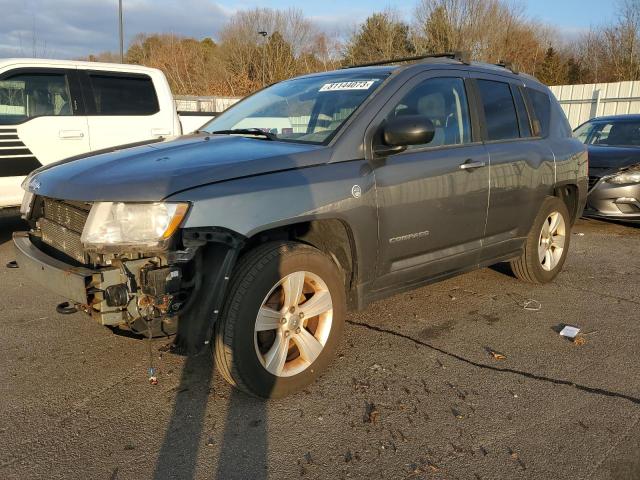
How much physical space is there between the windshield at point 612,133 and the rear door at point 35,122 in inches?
284

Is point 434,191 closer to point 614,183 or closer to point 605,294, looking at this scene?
point 605,294

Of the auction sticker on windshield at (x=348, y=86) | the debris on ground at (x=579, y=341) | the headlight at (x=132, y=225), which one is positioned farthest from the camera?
the debris on ground at (x=579, y=341)

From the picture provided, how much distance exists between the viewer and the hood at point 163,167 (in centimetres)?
266

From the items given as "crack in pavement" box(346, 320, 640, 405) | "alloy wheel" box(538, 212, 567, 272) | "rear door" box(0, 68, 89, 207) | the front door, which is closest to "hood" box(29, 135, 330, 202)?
the front door

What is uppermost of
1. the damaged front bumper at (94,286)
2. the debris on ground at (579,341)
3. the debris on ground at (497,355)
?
the damaged front bumper at (94,286)

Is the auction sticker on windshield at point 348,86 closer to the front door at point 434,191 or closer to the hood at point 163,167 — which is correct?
the front door at point 434,191

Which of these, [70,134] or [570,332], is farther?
[70,134]

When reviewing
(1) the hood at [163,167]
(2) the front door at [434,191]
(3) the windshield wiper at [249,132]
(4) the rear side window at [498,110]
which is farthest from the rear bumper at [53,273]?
(4) the rear side window at [498,110]

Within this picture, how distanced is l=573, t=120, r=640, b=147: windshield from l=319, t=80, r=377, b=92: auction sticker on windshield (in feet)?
19.8

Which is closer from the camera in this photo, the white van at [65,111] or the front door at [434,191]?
the front door at [434,191]

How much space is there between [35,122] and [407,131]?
507 cm

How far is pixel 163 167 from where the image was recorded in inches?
112

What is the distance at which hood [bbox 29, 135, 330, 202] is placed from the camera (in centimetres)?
266

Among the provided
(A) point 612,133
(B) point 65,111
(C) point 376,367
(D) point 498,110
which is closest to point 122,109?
(B) point 65,111
